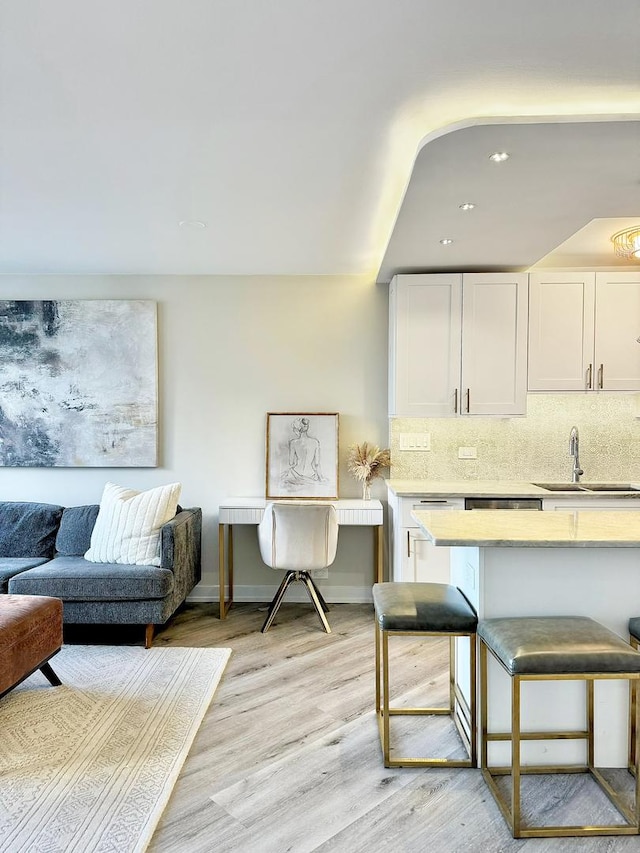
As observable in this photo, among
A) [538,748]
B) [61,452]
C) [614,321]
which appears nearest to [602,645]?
[538,748]

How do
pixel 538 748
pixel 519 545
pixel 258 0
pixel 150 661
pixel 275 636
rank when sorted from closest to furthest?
pixel 258 0, pixel 519 545, pixel 538 748, pixel 150 661, pixel 275 636

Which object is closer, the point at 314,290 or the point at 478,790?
the point at 478,790

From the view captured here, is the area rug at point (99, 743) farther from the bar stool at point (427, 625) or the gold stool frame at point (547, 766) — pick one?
the gold stool frame at point (547, 766)

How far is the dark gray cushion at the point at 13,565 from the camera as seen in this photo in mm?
3484

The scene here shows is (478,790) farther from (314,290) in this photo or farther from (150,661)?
(314,290)

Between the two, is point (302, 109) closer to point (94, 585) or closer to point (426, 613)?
point (426, 613)

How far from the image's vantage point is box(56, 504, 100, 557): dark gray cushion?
3.98 meters

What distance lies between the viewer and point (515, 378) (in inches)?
155

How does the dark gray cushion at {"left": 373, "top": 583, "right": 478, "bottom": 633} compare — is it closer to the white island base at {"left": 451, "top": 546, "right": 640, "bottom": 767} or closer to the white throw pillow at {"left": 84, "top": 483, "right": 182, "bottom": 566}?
the white island base at {"left": 451, "top": 546, "right": 640, "bottom": 767}

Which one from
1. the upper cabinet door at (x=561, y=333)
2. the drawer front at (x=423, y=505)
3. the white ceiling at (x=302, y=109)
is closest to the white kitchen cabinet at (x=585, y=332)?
the upper cabinet door at (x=561, y=333)

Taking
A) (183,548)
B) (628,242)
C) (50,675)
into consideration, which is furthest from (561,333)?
(50,675)

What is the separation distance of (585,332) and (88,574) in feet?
11.8

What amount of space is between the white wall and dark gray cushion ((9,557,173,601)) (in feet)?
3.47

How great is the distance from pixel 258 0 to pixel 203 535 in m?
3.61
